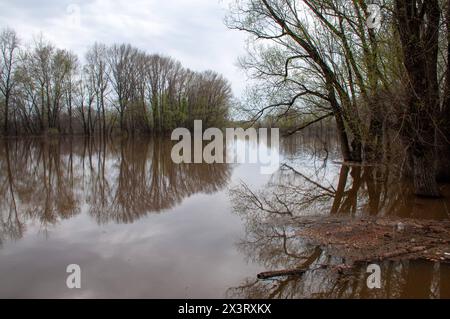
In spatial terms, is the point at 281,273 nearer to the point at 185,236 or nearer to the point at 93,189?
the point at 185,236

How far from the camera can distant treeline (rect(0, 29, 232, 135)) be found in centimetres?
4534

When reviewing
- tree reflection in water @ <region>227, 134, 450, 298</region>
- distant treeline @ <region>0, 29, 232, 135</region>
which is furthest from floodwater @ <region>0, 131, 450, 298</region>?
distant treeline @ <region>0, 29, 232, 135</region>

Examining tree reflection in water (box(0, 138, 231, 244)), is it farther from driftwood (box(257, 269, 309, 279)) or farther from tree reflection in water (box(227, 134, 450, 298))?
driftwood (box(257, 269, 309, 279))

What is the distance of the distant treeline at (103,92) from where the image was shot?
4534 centimetres

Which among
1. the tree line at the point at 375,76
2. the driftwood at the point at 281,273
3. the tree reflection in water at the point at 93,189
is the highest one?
the tree line at the point at 375,76

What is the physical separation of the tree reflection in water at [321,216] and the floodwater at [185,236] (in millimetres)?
24

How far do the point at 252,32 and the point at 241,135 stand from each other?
2004 inches

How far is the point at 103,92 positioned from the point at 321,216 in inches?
2080

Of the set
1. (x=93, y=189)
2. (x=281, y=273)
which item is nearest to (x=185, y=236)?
(x=281, y=273)

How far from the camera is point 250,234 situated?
22.2 ft

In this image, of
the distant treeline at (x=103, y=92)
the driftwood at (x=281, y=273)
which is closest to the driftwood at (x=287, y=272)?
the driftwood at (x=281, y=273)

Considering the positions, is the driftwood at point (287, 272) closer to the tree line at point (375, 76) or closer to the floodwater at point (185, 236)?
the floodwater at point (185, 236)

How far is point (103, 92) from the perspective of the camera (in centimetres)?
5475
